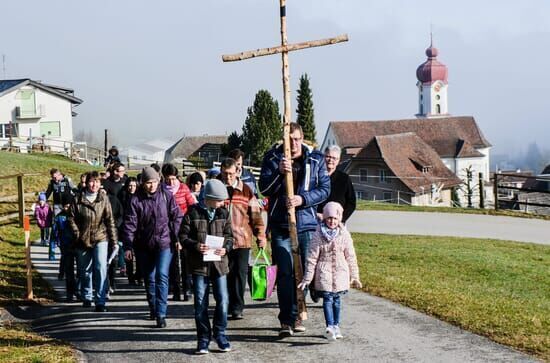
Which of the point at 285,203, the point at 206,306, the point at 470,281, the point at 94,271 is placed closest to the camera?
the point at 206,306

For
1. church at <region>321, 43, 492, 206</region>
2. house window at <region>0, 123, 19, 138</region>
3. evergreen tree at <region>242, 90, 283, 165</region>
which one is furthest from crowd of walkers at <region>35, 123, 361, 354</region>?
evergreen tree at <region>242, 90, 283, 165</region>

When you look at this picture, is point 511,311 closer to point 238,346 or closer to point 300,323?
point 300,323

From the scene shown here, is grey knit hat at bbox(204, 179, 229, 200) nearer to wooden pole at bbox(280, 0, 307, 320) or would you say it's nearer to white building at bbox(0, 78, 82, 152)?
wooden pole at bbox(280, 0, 307, 320)

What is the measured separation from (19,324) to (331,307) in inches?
169

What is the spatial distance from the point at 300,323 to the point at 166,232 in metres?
1.90

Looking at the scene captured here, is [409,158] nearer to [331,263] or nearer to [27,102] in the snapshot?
[27,102]

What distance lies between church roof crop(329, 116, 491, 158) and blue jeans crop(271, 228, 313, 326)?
338 feet

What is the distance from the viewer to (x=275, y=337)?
351 inches

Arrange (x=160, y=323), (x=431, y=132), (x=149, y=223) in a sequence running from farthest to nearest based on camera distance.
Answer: (x=431, y=132), (x=149, y=223), (x=160, y=323)

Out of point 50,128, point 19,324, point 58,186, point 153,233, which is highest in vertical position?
point 50,128

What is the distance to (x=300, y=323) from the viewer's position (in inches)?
356

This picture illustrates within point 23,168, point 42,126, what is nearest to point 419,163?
point 42,126

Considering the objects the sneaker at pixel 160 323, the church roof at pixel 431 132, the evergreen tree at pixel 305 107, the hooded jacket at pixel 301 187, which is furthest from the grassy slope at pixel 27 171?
the church roof at pixel 431 132

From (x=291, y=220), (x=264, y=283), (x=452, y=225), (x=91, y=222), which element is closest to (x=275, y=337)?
(x=264, y=283)
